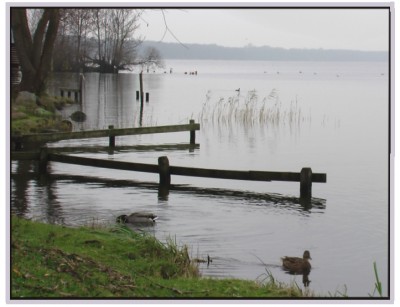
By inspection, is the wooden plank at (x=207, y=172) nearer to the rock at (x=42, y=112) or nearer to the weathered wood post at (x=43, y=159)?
the weathered wood post at (x=43, y=159)

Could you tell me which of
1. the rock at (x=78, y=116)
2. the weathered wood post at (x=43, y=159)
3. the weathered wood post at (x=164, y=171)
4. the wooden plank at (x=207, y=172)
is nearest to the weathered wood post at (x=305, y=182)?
A: the wooden plank at (x=207, y=172)

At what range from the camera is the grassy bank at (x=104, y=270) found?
29.7ft

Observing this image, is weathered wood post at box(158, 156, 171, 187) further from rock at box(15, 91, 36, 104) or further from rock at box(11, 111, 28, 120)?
rock at box(15, 91, 36, 104)

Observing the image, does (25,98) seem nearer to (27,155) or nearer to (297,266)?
(27,155)

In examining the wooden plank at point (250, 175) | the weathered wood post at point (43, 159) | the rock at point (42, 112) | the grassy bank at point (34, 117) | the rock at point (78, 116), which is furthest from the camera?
the rock at point (78, 116)

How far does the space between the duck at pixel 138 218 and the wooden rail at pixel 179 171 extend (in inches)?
140

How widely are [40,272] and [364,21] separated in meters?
6.05

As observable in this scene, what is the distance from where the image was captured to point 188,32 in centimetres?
1228

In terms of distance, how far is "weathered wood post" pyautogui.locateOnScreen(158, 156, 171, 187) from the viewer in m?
20.0

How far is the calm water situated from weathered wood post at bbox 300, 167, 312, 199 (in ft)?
0.83

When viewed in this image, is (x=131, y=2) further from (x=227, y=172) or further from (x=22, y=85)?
(x=22, y=85)

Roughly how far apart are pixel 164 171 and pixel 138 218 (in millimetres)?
4580

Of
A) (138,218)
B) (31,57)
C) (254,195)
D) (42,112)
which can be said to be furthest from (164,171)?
(31,57)

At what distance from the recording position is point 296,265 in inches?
509
